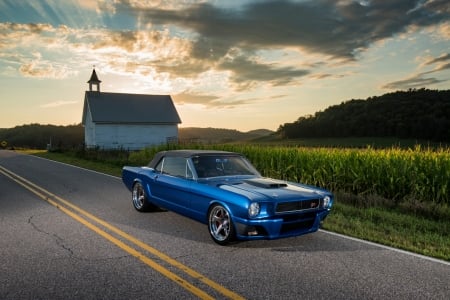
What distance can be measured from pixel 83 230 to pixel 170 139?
44.1 meters

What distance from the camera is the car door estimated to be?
23.7 ft

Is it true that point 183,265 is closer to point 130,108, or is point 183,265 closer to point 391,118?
point 130,108

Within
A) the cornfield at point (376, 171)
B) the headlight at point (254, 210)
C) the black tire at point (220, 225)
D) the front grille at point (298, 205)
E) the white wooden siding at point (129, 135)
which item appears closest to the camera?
the headlight at point (254, 210)

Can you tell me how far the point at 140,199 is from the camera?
903 cm

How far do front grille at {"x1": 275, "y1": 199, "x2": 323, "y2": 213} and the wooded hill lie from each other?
51.2m

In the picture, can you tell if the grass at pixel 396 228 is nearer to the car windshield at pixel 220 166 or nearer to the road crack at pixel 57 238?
the car windshield at pixel 220 166

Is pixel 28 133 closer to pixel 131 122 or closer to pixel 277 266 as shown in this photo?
pixel 131 122

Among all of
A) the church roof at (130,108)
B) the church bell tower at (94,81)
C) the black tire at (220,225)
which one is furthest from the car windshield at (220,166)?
the church bell tower at (94,81)

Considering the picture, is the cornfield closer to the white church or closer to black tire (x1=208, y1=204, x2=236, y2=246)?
black tire (x1=208, y1=204, x2=236, y2=246)

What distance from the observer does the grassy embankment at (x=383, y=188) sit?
7285 millimetres

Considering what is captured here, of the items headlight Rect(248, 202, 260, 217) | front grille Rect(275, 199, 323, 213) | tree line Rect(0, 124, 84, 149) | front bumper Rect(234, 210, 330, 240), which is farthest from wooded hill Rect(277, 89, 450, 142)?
tree line Rect(0, 124, 84, 149)

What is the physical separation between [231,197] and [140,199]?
3584 millimetres

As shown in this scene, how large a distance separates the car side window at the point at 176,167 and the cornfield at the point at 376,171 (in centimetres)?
634

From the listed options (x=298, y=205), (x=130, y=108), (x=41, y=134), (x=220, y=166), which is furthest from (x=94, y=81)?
(x=41, y=134)
